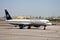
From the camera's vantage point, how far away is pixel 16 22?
57594 mm

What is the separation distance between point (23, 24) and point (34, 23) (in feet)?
10.6

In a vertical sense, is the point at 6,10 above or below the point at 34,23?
above

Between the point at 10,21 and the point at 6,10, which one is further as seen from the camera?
the point at 6,10

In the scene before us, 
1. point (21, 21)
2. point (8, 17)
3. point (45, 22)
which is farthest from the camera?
point (8, 17)

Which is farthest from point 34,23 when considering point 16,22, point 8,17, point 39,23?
point 8,17

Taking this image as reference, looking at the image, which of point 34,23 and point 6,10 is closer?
point 34,23

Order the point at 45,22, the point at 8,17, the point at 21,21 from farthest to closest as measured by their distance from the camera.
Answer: the point at 8,17
the point at 21,21
the point at 45,22

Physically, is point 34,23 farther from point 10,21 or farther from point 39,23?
point 10,21

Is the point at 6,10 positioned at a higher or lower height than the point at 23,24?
higher

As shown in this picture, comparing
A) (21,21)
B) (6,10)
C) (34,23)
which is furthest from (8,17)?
(34,23)

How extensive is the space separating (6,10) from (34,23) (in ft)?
43.3

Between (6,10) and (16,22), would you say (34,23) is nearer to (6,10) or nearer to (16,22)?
(16,22)

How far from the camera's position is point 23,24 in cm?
5628

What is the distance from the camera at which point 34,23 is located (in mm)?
55625
